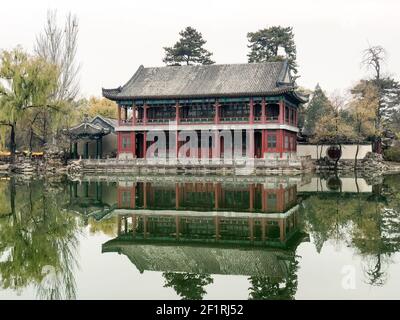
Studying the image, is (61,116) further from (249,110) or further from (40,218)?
(40,218)

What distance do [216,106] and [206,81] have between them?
3743mm

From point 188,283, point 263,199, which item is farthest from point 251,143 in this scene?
point 188,283

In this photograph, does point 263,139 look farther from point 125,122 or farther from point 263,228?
point 263,228

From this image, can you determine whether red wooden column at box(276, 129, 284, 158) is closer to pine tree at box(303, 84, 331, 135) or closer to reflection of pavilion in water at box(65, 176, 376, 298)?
pine tree at box(303, 84, 331, 135)

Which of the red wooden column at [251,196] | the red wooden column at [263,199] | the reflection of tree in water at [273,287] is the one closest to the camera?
the reflection of tree in water at [273,287]

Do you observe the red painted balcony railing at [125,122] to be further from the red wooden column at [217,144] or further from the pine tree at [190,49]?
the pine tree at [190,49]

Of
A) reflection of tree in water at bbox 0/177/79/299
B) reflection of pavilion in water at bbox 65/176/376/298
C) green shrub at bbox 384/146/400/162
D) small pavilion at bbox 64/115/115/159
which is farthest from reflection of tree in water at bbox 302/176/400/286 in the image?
small pavilion at bbox 64/115/115/159

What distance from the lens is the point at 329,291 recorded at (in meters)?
8.26

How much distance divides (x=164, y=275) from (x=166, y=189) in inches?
639

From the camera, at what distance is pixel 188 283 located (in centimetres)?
897

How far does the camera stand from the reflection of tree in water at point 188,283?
8.27 m

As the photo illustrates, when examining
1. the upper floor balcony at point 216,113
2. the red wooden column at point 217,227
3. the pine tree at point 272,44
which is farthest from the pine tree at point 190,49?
the red wooden column at point 217,227

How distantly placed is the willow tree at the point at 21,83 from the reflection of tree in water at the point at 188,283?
34.1 metres

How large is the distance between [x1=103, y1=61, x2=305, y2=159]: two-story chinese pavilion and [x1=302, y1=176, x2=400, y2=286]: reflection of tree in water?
18534 millimetres
